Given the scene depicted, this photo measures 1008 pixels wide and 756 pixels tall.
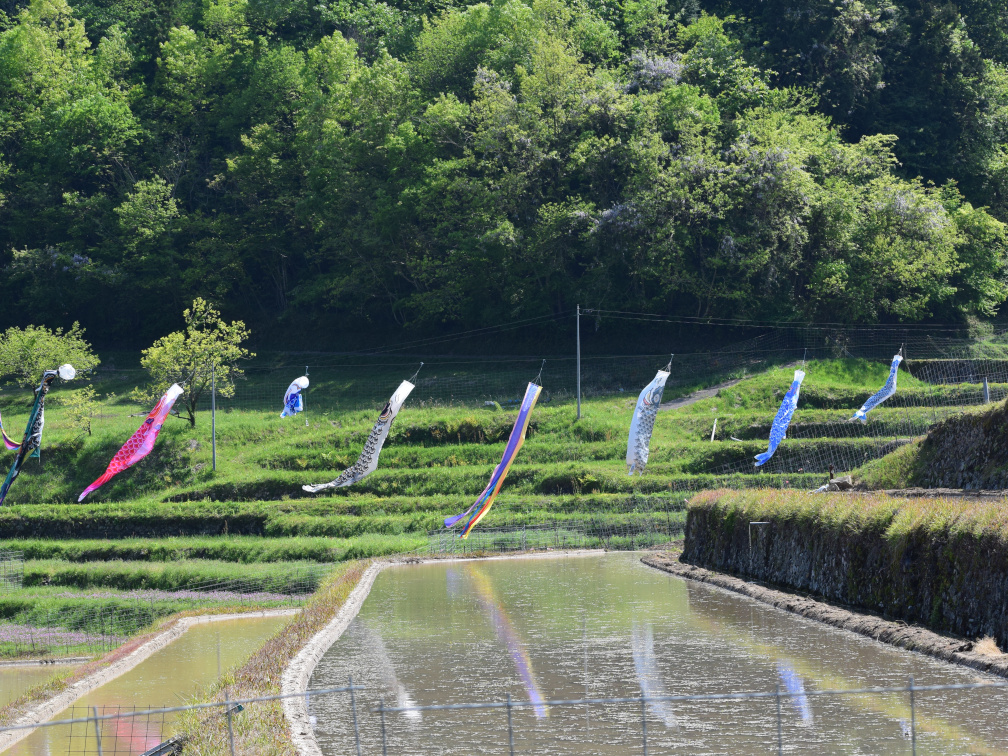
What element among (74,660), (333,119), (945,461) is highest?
(333,119)

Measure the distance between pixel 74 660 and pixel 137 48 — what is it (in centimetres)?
7605

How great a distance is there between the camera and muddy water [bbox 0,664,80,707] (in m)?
27.2

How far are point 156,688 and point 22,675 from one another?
730cm

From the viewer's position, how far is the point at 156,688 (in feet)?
79.5

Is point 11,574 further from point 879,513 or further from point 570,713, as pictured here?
point 879,513

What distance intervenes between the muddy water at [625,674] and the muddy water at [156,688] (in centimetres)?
318

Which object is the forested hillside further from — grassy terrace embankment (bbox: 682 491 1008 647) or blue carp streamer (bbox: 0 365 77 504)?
blue carp streamer (bbox: 0 365 77 504)

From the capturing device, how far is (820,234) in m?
65.2

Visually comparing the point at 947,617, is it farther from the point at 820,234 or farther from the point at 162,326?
the point at 162,326

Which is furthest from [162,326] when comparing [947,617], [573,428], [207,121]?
[947,617]

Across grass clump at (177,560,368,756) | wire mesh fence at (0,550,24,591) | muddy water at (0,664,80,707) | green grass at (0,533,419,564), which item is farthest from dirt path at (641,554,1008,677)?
wire mesh fence at (0,550,24,591)

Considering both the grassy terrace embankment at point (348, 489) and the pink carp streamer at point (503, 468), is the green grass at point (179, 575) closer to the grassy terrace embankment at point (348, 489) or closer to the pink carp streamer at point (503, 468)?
the grassy terrace embankment at point (348, 489)

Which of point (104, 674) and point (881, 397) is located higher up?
point (881, 397)

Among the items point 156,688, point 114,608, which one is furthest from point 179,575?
point 156,688
